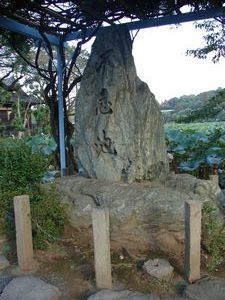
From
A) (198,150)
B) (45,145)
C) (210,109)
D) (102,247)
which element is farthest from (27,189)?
(198,150)

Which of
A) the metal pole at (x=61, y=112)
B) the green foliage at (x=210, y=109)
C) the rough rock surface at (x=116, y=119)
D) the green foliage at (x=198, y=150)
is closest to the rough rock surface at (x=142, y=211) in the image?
the rough rock surface at (x=116, y=119)

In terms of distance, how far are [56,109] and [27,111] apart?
13.6m

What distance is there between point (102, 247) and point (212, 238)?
88 cm

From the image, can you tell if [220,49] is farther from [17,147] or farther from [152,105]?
[17,147]

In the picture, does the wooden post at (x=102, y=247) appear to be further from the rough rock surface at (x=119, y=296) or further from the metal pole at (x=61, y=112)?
the metal pole at (x=61, y=112)

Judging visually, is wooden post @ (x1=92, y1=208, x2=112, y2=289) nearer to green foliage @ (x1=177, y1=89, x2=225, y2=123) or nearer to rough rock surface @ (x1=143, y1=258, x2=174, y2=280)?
rough rock surface @ (x1=143, y1=258, x2=174, y2=280)

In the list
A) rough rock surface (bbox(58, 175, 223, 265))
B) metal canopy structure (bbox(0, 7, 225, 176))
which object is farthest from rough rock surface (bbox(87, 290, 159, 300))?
metal canopy structure (bbox(0, 7, 225, 176))

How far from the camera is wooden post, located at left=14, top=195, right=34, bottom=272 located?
258 centimetres

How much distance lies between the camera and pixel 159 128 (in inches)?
138

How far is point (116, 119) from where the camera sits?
3.31 meters

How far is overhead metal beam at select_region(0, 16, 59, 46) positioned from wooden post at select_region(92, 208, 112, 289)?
2.62 m

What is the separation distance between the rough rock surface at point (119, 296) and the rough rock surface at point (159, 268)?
21 centimetres

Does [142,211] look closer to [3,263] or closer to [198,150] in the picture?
[3,263]

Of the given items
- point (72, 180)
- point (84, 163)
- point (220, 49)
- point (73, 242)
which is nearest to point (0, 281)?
point (73, 242)
